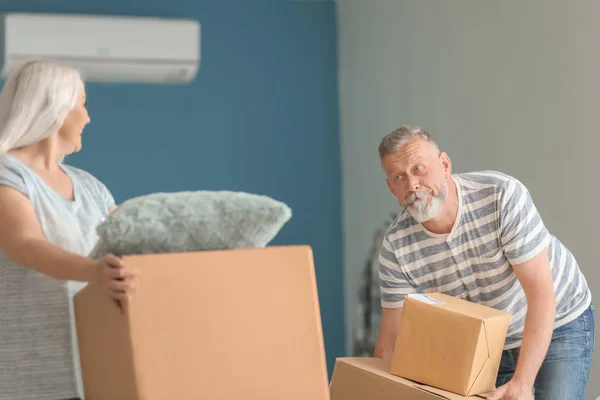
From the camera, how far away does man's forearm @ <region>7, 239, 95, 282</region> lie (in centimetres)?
129

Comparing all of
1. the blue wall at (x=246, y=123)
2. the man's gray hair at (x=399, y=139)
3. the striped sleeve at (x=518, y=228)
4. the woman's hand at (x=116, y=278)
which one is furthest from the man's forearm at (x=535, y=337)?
the blue wall at (x=246, y=123)

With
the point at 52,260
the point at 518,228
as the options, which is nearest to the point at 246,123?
the point at 518,228

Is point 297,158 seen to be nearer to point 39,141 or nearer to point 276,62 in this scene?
point 276,62

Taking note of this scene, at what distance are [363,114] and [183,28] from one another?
41.4 inches

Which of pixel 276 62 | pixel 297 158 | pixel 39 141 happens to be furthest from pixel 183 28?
pixel 39 141

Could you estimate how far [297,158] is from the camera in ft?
15.1

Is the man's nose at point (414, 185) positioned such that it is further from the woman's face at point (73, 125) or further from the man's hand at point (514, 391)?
the woman's face at point (73, 125)

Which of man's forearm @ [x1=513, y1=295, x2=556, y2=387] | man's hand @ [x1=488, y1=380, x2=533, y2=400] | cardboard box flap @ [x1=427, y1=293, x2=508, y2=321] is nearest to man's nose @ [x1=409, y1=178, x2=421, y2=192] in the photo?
cardboard box flap @ [x1=427, y1=293, x2=508, y2=321]

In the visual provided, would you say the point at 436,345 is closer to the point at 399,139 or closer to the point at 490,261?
the point at 490,261

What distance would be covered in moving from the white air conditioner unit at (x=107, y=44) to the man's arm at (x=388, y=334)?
8.25ft

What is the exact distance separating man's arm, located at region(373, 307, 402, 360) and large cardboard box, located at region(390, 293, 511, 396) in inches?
7.9

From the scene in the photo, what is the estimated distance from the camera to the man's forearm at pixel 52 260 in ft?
4.22

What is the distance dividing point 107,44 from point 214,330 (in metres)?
3.10

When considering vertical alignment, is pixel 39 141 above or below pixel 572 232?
above
